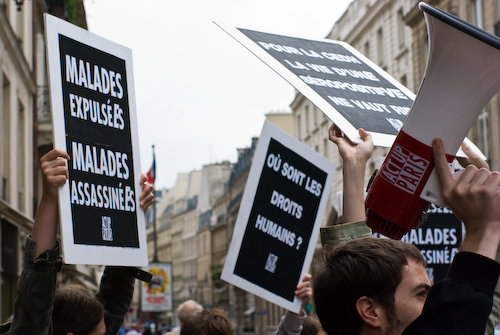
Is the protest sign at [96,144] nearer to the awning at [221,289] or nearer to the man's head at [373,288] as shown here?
the man's head at [373,288]

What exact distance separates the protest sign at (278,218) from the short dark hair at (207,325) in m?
0.60

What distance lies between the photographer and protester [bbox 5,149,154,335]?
269 cm

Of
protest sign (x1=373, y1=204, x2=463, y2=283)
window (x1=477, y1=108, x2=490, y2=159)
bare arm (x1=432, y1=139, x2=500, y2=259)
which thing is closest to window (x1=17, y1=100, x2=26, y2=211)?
window (x1=477, y1=108, x2=490, y2=159)

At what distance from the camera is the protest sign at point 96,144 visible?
313 cm

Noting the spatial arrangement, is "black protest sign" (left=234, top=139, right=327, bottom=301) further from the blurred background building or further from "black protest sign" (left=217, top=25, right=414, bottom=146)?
"black protest sign" (left=217, top=25, right=414, bottom=146)

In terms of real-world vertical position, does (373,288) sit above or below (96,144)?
below

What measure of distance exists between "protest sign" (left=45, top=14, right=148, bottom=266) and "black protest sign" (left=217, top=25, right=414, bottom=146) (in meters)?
0.77

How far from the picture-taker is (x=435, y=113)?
1919mm

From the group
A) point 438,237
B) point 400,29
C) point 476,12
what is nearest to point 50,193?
point 438,237

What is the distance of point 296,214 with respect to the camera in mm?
5375

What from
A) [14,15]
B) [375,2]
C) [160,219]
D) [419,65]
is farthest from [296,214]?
[160,219]

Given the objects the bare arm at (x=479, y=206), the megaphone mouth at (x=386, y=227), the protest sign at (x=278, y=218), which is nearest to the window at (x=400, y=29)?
the protest sign at (x=278, y=218)

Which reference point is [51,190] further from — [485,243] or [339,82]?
[485,243]

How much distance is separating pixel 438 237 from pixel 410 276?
4.00 m
